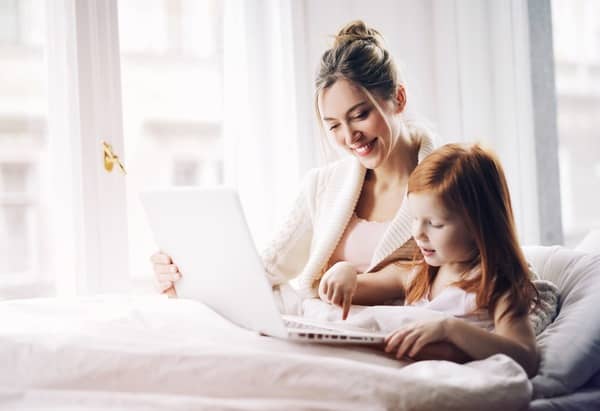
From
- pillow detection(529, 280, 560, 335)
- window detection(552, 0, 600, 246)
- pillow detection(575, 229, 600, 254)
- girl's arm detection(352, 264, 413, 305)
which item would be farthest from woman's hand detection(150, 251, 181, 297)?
window detection(552, 0, 600, 246)

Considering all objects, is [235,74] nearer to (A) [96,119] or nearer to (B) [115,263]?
(A) [96,119]

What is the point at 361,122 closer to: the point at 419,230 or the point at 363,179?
the point at 363,179

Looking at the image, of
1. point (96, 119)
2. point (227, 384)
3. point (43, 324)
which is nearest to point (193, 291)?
point (43, 324)

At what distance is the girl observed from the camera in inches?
45.4

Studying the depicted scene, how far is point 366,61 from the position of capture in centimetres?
154

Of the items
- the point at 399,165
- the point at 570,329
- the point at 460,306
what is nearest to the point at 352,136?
the point at 399,165

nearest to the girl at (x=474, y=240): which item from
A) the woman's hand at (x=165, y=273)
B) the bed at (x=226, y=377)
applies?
the bed at (x=226, y=377)

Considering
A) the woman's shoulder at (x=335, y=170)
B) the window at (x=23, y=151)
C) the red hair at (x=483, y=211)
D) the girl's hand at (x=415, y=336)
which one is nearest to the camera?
A: the girl's hand at (x=415, y=336)

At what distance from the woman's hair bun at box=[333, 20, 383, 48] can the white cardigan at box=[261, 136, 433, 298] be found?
9.2 inches

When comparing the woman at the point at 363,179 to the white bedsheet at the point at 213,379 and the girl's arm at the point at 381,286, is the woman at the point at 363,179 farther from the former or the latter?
the white bedsheet at the point at 213,379

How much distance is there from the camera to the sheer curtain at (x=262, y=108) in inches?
96.5

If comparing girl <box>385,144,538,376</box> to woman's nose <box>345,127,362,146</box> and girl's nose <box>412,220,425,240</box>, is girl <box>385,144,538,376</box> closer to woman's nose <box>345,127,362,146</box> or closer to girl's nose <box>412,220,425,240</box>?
girl's nose <box>412,220,425,240</box>

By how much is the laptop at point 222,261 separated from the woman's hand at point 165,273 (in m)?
0.02

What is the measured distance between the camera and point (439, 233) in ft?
4.09
